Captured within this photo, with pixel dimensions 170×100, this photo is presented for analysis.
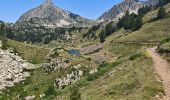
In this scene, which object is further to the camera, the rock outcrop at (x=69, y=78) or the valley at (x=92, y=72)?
the rock outcrop at (x=69, y=78)

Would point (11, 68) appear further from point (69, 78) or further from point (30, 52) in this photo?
point (69, 78)

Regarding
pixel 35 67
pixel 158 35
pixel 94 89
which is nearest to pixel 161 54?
pixel 94 89

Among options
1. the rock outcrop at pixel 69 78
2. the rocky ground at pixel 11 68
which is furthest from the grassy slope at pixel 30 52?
the rock outcrop at pixel 69 78

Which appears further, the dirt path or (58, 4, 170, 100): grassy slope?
the dirt path

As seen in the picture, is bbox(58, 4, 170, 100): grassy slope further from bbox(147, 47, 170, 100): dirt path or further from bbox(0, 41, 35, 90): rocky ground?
bbox(0, 41, 35, 90): rocky ground

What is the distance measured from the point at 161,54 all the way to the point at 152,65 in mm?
12002

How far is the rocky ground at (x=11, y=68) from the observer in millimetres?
86625

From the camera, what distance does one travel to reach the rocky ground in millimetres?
86625

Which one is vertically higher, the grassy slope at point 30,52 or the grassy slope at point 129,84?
the grassy slope at point 30,52

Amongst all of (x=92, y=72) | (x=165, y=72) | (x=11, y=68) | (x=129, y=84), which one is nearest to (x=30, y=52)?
(x=11, y=68)

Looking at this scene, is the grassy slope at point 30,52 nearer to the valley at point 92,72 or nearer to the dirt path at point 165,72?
the valley at point 92,72

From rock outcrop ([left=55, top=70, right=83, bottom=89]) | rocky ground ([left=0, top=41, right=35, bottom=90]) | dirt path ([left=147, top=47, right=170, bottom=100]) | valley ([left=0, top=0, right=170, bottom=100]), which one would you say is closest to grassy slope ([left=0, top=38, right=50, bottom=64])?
valley ([left=0, top=0, right=170, bottom=100])

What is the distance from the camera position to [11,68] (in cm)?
9419

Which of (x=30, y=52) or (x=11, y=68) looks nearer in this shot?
(x=11, y=68)
